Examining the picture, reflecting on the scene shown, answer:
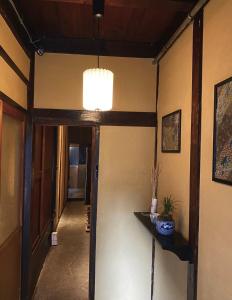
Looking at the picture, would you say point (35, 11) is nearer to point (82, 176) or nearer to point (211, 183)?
point (211, 183)

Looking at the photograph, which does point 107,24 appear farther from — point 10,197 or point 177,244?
point 177,244

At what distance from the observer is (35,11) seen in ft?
7.53

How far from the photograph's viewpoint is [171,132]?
8.07ft

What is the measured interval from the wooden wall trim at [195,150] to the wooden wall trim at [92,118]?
41.1 inches

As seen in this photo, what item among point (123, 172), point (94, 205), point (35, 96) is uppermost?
point (35, 96)

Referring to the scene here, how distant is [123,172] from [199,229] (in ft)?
4.25

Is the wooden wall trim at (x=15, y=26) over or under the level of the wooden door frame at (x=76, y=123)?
over

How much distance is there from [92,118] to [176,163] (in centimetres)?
104

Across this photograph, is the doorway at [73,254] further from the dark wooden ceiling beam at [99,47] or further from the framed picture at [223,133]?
the framed picture at [223,133]

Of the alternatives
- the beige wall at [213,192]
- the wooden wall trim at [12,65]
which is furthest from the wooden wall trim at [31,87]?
the beige wall at [213,192]

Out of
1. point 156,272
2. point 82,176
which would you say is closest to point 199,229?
point 156,272

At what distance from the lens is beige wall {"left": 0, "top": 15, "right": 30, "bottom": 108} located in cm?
191

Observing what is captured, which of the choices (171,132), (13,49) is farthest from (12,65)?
(171,132)

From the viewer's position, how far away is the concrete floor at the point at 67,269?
3.31 metres
